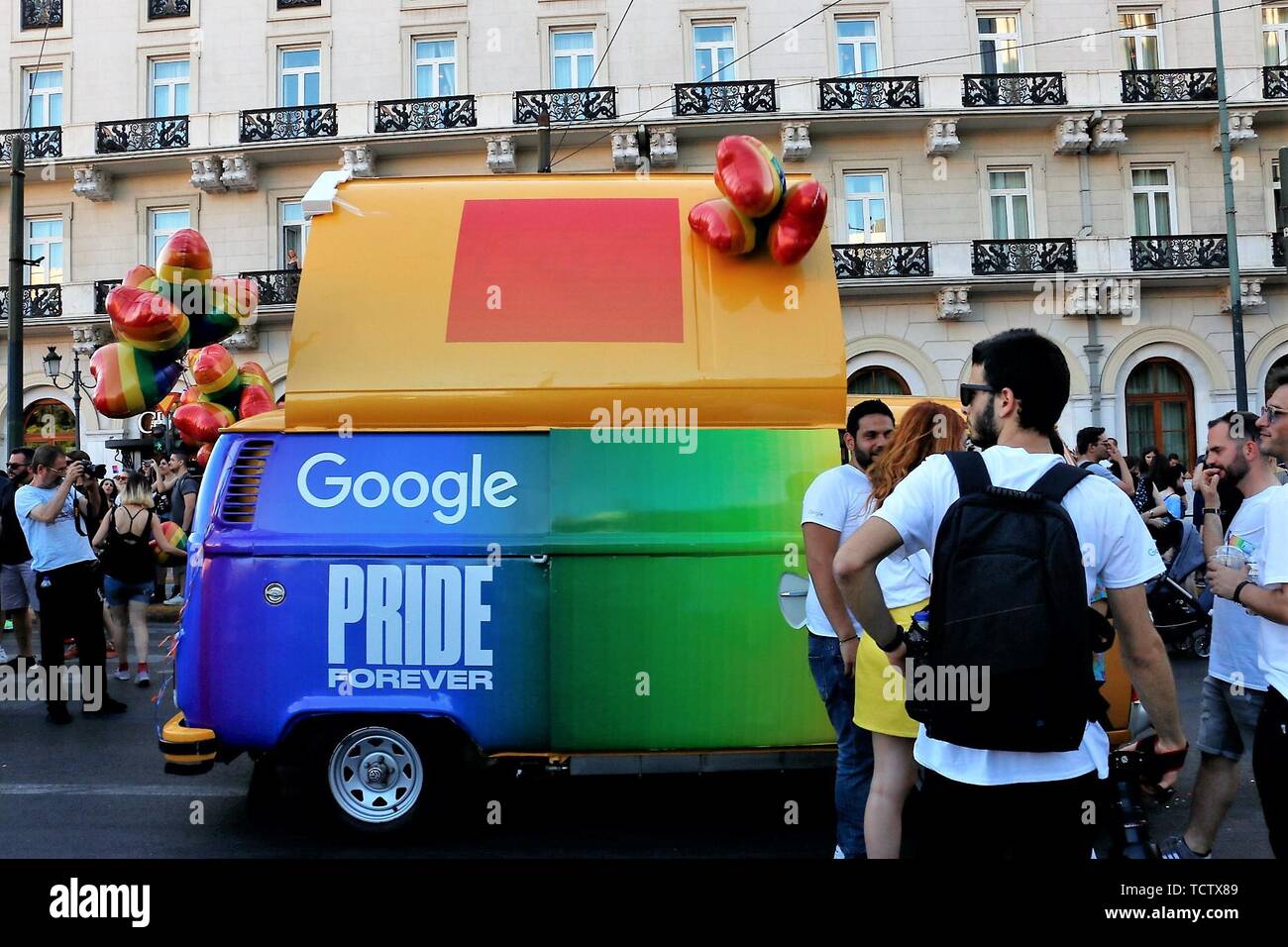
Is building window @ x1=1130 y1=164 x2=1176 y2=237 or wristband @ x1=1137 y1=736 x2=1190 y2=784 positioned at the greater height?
building window @ x1=1130 y1=164 x2=1176 y2=237

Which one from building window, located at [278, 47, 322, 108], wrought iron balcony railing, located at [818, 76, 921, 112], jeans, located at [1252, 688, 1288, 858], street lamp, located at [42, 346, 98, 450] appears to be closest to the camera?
jeans, located at [1252, 688, 1288, 858]

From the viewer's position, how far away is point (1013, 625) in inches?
86.7

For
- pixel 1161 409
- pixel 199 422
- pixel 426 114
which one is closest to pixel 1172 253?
pixel 1161 409

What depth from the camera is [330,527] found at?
4484 mm

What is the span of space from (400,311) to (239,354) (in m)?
20.6

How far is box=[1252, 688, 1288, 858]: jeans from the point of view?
296 centimetres

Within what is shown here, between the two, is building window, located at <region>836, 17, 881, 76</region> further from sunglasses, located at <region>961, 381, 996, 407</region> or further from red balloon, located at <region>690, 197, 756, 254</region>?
sunglasses, located at <region>961, 381, 996, 407</region>

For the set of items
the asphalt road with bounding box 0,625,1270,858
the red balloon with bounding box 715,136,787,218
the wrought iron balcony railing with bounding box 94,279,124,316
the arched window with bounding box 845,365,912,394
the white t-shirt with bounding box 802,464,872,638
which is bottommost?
the asphalt road with bounding box 0,625,1270,858

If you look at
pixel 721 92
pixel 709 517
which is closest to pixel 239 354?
pixel 721 92

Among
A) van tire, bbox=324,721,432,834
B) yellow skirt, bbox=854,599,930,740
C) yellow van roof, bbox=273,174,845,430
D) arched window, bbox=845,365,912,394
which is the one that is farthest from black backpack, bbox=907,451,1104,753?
arched window, bbox=845,365,912,394

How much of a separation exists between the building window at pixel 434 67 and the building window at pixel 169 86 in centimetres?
596

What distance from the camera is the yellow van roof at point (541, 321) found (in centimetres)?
455

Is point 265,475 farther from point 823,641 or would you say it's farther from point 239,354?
point 239,354

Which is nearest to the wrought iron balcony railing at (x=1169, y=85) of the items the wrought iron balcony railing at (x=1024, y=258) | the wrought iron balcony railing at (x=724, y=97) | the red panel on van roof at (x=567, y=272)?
the wrought iron balcony railing at (x=1024, y=258)
